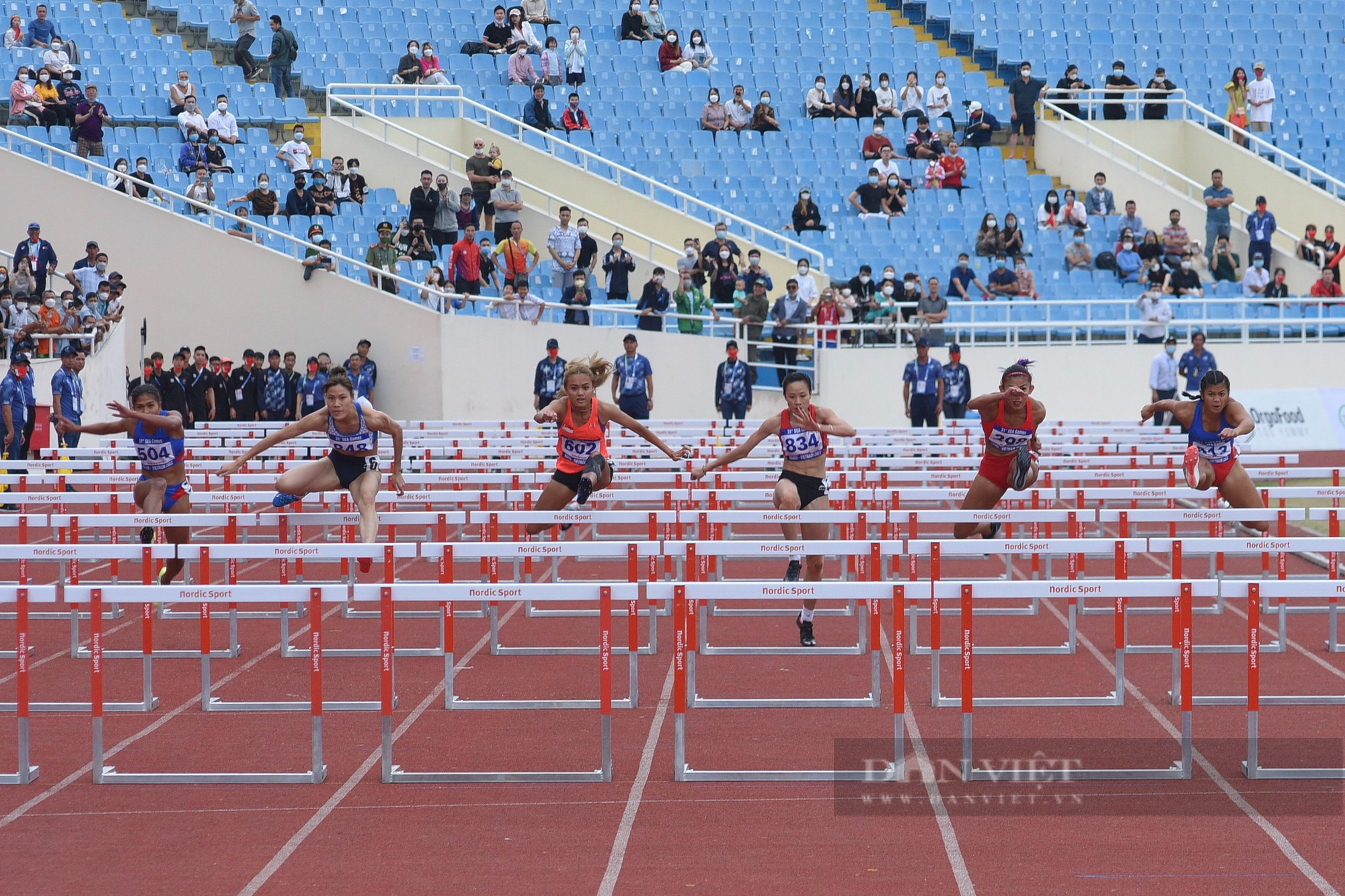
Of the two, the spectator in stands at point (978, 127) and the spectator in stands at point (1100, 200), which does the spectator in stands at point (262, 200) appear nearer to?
the spectator in stands at point (978, 127)

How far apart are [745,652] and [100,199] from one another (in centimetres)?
2040

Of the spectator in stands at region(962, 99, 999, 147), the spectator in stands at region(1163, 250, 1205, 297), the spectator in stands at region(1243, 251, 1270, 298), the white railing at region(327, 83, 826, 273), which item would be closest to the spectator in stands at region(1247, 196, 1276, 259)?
the spectator in stands at region(1243, 251, 1270, 298)

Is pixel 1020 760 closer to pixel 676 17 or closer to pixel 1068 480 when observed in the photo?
pixel 1068 480

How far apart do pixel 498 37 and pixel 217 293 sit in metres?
10.2

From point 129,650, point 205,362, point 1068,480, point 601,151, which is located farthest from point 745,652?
point 601,151

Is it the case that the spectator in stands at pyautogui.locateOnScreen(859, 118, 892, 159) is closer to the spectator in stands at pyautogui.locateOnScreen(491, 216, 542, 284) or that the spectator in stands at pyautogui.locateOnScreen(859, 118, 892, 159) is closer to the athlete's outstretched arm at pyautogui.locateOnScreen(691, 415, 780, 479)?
the spectator in stands at pyautogui.locateOnScreen(491, 216, 542, 284)

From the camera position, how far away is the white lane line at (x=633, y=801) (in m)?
6.23

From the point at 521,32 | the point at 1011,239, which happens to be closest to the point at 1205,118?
the point at 1011,239

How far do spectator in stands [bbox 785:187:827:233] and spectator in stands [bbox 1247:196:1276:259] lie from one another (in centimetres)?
803

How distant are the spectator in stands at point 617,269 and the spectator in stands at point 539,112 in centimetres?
520

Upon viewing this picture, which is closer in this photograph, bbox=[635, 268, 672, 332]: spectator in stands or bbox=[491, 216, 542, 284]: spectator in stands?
bbox=[635, 268, 672, 332]: spectator in stands

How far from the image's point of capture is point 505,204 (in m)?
28.3

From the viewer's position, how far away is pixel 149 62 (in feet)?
107

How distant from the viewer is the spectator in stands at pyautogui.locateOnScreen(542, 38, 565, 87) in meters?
33.2
